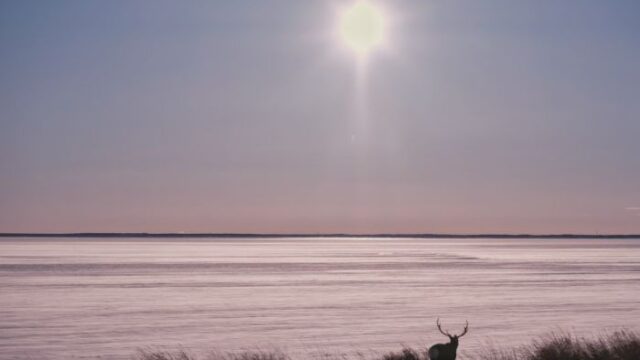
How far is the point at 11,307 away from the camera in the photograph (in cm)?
5178

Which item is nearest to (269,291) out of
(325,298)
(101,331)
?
(325,298)

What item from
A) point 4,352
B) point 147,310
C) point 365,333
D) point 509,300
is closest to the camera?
point 4,352

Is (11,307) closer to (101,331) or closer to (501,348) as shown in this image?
(101,331)

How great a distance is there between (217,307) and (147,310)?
4.13 m

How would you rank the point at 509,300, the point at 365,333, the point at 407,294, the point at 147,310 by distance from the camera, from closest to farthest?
the point at 365,333, the point at 147,310, the point at 509,300, the point at 407,294

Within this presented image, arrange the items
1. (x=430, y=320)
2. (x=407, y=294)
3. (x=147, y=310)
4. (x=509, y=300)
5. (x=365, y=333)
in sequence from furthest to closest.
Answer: (x=407, y=294) < (x=509, y=300) < (x=147, y=310) < (x=430, y=320) < (x=365, y=333)

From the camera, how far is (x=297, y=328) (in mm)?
41375

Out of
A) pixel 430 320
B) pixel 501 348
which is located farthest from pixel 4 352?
pixel 430 320

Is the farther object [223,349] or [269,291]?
[269,291]

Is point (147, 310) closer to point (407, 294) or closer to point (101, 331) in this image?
point (101, 331)

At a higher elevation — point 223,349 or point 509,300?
point 509,300

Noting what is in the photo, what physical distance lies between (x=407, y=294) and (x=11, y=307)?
87.1 ft

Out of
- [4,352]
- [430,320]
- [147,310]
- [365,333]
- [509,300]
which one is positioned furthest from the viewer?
[509,300]

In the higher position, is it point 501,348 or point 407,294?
point 407,294
